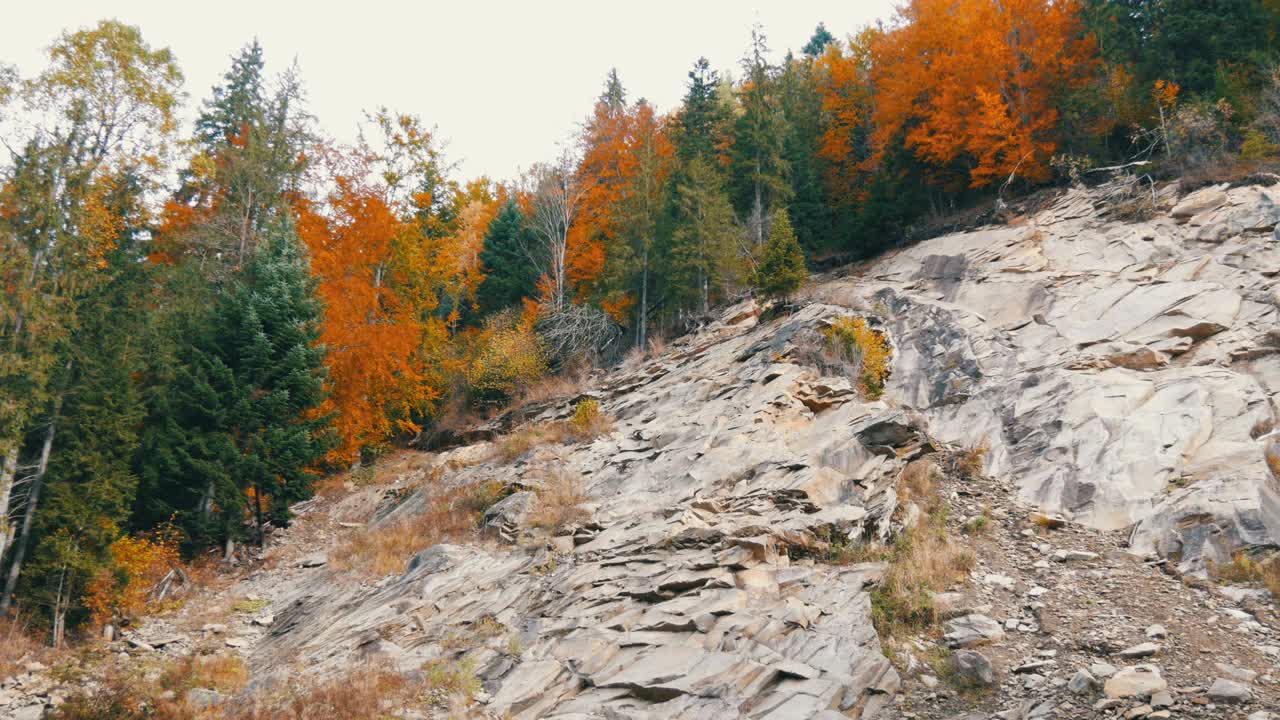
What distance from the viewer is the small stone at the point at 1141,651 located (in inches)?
299

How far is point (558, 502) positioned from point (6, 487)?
1113cm

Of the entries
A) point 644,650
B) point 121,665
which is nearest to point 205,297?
point 121,665

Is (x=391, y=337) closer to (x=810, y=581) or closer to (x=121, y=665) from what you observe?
(x=121, y=665)

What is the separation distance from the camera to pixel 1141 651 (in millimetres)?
7613

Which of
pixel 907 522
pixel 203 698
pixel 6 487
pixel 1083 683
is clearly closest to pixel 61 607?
pixel 6 487

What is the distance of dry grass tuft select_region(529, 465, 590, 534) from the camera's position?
14.1 meters

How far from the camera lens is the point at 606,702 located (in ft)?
27.2

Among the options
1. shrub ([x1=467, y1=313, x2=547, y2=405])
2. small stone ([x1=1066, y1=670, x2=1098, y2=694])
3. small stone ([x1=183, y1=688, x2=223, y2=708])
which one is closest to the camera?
small stone ([x1=1066, y1=670, x2=1098, y2=694])

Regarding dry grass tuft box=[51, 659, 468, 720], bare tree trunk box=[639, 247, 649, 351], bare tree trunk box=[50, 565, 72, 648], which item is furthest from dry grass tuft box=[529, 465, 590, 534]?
bare tree trunk box=[639, 247, 649, 351]

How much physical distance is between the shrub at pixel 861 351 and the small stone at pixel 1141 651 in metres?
8.88

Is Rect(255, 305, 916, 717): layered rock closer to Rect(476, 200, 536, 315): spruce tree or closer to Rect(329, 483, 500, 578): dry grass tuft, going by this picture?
Rect(329, 483, 500, 578): dry grass tuft

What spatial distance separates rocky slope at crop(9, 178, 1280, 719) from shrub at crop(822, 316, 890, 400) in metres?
0.48

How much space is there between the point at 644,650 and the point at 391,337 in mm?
16998

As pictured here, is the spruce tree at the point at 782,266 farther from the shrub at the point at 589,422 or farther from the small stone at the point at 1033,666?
the small stone at the point at 1033,666
